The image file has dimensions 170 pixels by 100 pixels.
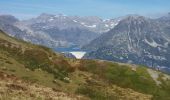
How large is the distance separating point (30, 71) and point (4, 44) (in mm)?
13867

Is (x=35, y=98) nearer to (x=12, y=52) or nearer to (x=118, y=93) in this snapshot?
(x=118, y=93)

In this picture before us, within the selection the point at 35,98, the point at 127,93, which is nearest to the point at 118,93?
the point at 127,93

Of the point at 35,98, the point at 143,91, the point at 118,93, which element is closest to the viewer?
the point at 35,98

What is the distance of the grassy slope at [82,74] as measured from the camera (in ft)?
177

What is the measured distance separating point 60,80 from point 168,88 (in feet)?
58.9

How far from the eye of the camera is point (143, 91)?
6100cm

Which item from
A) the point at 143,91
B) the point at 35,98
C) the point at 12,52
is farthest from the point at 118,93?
the point at 35,98

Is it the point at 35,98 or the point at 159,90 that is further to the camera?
the point at 159,90

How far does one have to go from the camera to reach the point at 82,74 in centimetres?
6294

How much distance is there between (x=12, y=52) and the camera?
6556 centimetres

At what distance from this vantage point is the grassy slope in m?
53.9

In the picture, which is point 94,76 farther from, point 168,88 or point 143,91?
point 168,88

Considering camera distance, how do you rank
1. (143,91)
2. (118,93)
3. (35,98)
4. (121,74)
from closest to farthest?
1. (35,98)
2. (118,93)
3. (143,91)
4. (121,74)

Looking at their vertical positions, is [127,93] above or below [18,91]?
below
